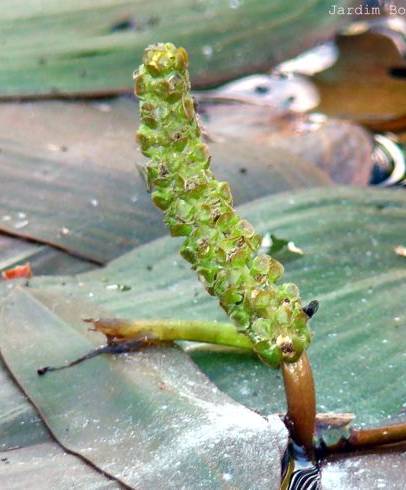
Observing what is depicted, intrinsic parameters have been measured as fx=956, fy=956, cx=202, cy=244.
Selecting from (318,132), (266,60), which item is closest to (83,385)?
(318,132)

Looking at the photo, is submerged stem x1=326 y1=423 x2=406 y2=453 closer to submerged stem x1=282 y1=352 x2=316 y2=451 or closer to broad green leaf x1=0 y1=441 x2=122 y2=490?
submerged stem x1=282 y1=352 x2=316 y2=451

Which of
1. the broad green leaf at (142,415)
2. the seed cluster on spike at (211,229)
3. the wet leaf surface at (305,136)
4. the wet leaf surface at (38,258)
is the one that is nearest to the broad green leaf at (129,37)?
the wet leaf surface at (305,136)

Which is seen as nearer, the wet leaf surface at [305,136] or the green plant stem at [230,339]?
the green plant stem at [230,339]

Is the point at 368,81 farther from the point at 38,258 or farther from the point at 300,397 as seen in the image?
the point at 300,397

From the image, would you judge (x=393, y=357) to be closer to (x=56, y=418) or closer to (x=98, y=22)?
(x=56, y=418)

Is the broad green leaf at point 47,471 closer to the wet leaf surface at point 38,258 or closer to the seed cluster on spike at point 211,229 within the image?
the seed cluster on spike at point 211,229
